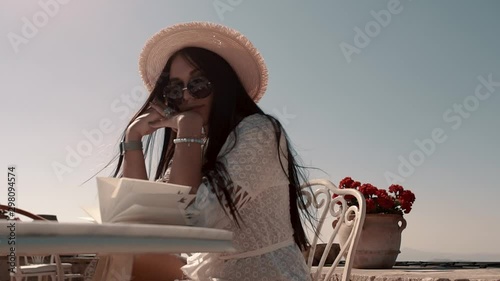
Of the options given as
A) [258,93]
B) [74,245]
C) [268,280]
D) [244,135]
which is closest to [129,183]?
[74,245]

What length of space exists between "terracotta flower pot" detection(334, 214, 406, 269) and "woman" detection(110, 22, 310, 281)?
3.32 meters

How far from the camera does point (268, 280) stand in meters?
1.50

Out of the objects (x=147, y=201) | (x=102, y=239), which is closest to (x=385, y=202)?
(x=147, y=201)

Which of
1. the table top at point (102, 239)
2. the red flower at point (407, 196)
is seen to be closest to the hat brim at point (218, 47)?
the table top at point (102, 239)

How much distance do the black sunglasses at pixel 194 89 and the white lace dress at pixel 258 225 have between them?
184mm

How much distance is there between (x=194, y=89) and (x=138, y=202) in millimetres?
715

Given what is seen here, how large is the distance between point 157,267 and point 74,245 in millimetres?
661

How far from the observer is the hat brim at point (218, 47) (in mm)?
1859

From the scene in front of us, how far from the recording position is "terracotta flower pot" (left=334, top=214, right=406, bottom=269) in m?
5.03

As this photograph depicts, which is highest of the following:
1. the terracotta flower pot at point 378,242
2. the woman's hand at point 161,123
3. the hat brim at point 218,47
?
the hat brim at point 218,47

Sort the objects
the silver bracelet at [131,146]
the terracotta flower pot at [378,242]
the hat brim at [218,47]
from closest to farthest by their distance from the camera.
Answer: the silver bracelet at [131,146] → the hat brim at [218,47] → the terracotta flower pot at [378,242]

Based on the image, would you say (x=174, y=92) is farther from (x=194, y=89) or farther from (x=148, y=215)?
(x=148, y=215)

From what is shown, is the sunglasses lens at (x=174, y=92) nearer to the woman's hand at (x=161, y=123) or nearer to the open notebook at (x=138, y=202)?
the woman's hand at (x=161, y=123)

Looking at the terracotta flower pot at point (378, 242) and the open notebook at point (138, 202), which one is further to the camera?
the terracotta flower pot at point (378, 242)
